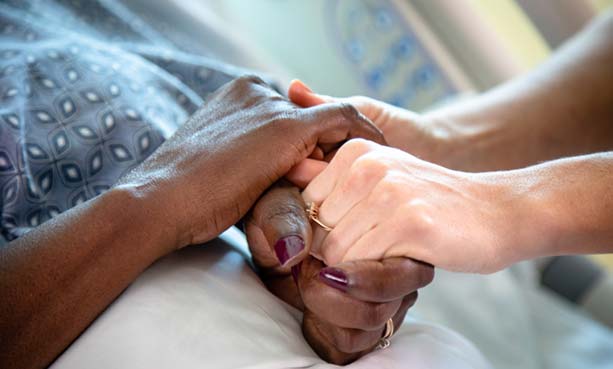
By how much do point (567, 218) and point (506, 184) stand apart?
0.25 ft

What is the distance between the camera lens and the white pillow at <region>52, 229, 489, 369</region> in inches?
25.3

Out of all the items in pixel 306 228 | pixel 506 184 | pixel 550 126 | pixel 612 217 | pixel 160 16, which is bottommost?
pixel 550 126

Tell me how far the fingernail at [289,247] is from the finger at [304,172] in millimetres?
160

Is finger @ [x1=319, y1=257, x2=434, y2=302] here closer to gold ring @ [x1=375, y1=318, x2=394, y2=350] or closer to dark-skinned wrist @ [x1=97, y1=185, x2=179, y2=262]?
gold ring @ [x1=375, y1=318, x2=394, y2=350]

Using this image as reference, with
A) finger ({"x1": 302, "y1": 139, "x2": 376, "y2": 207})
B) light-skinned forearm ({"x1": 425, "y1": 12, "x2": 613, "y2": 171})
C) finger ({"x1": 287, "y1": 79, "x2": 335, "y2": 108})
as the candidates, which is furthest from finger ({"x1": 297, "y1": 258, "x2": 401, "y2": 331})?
light-skinned forearm ({"x1": 425, "y1": 12, "x2": 613, "y2": 171})

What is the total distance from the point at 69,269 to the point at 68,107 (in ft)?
0.88

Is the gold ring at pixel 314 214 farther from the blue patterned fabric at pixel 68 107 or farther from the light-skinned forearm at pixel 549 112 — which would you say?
the light-skinned forearm at pixel 549 112

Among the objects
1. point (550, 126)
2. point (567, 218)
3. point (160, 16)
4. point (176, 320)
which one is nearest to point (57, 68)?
point (160, 16)

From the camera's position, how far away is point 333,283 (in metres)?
0.66

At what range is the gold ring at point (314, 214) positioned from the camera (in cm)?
78

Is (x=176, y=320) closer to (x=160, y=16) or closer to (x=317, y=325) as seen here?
(x=317, y=325)

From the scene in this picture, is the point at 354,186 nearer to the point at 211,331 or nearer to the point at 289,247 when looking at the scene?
the point at 289,247

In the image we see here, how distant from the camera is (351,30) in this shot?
55.4 inches

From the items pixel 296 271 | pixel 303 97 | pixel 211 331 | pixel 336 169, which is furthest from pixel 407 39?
pixel 211 331
